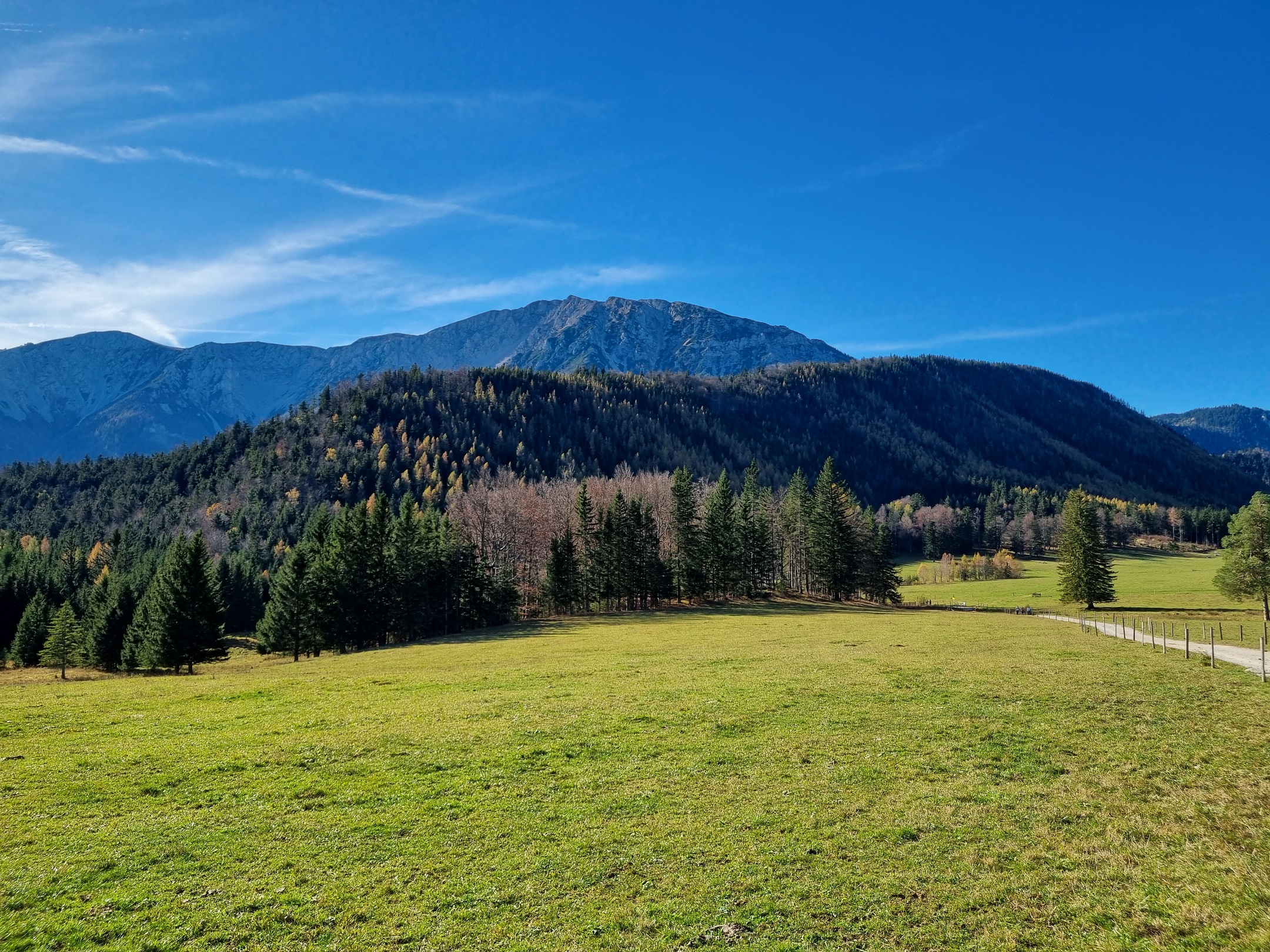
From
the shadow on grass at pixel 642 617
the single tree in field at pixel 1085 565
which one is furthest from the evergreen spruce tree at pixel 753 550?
the single tree in field at pixel 1085 565

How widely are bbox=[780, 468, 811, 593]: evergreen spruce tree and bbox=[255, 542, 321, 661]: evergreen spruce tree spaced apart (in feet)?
252

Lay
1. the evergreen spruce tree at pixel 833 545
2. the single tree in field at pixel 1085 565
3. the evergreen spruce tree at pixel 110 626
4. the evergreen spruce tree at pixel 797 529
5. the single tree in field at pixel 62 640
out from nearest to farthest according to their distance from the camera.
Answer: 1. the single tree in field at pixel 62 640
2. the evergreen spruce tree at pixel 110 626
3. the single tree in field at pixel 1085 565
4. the evergreen spruce tree at pixel 833 545
5. the evergreen spruce tree at pixel 797 529

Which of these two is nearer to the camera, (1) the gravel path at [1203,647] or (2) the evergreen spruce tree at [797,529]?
(1) the gravel path at [1203,647]

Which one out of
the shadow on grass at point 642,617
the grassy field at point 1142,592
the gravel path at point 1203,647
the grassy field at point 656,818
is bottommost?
the grassy field at point 1142,592

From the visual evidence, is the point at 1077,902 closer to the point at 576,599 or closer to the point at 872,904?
the point at 872,904

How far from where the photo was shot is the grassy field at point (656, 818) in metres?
11.1

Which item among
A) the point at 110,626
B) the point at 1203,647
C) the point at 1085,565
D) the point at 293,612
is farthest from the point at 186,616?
the point at 1085,565

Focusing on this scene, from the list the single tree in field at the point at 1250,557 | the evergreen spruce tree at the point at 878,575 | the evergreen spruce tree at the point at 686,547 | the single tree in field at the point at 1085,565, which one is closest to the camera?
the single tree in field at the point at 1250,557

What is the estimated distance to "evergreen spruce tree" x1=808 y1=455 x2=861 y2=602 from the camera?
105 m

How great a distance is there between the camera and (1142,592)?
112625 mm

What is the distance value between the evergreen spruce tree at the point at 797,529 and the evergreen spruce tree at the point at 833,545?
3977 mm

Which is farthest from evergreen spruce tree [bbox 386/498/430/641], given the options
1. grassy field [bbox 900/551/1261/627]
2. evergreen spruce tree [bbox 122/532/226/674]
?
grassy field [bbox 900/551/1261/627]

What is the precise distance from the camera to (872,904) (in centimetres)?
1143

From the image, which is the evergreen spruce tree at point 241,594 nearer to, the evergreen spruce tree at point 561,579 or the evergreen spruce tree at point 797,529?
the evergreen spruce tree at point 561,579
